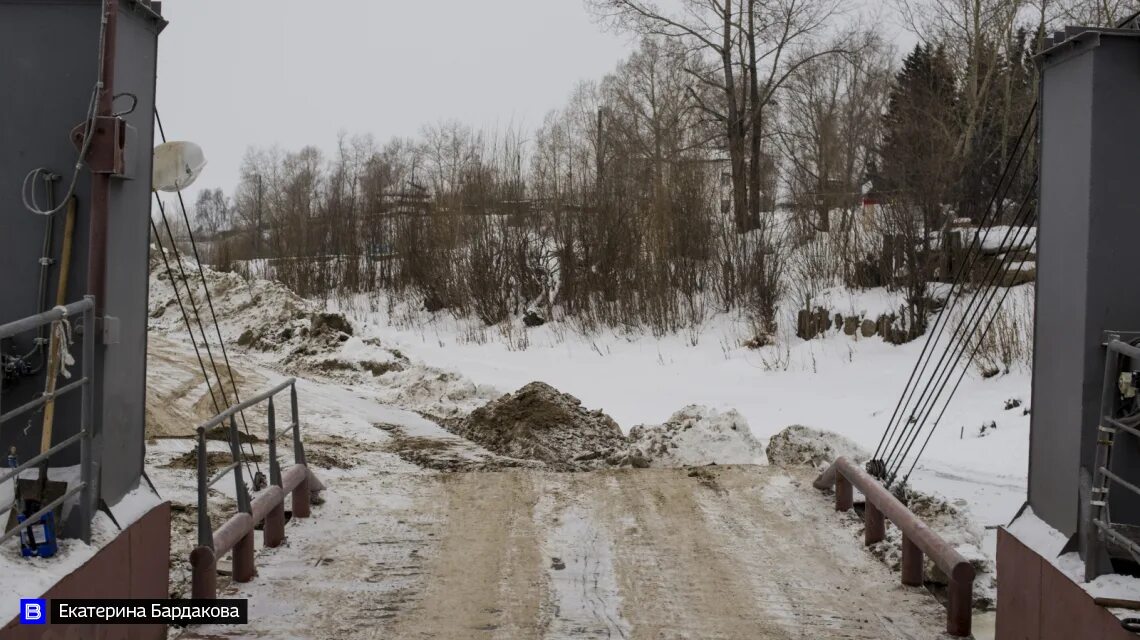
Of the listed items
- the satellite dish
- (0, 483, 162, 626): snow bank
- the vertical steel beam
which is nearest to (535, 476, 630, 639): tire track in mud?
the vertical steel beam

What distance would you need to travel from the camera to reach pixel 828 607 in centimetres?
652

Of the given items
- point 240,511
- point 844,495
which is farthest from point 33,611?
point 844,495

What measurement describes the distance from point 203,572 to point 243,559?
78 cm

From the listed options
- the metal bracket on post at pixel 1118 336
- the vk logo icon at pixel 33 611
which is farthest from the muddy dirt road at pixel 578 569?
the metal bracket on post at pixel 1118 336

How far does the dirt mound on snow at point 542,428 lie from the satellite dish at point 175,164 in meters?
6.28

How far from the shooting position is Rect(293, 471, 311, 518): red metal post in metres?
8.46

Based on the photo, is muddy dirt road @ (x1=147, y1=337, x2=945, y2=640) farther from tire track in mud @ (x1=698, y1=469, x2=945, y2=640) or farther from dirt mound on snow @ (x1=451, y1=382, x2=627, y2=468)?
dirt mound on snow @ (x1=451, y1=382, x2=627, y2=468)

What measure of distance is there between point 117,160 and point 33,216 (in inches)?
19.6

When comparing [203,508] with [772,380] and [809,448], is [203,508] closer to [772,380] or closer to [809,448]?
[809,448]

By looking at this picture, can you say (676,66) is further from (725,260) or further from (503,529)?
(503,529)

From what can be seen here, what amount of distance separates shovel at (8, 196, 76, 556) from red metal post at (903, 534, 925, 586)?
16.5 feet

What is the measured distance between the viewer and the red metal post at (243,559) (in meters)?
6.68

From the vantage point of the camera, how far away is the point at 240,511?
6.69m

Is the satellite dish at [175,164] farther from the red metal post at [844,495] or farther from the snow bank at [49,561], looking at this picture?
the red metal post at [844,495]
